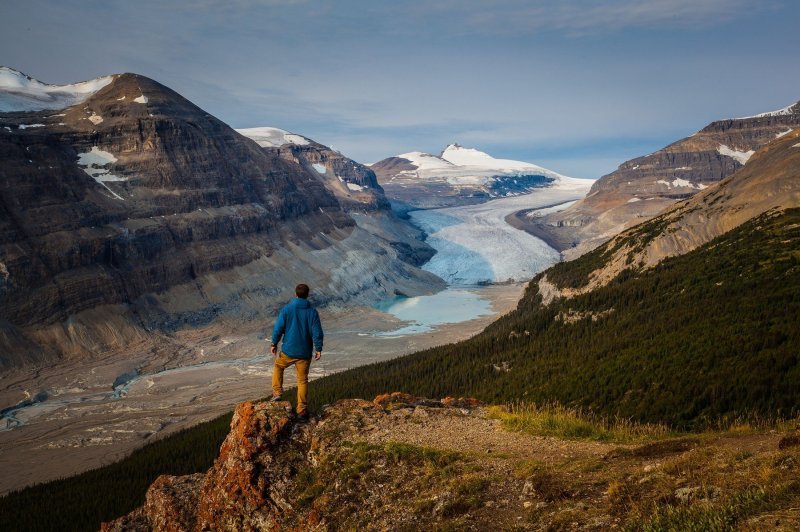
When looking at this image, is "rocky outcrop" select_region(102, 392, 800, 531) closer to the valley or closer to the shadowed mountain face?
the valley

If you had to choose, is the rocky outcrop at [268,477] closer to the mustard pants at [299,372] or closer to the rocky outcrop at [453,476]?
the rocky outcrop at [453,476]

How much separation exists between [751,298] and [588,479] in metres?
27.6

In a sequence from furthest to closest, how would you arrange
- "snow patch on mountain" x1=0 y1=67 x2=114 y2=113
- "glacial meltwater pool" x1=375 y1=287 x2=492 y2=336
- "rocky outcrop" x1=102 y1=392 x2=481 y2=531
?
"snow patch on mountain" x1=0 y1=67 x2=114 y2=113
"glacial meltwater pool" x1=375 y1=287 x2=492 y2=336
"rocky outcrop" x1=102 y1=392 x2=481 y2=531

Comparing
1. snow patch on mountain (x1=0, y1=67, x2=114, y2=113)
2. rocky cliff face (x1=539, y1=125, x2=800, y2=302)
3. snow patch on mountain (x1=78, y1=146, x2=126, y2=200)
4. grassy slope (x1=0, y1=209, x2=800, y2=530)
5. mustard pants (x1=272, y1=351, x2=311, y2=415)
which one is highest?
snow patch on mountain (x1=0, y1=67, x2=114, y2=113)

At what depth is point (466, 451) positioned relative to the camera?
12.4 m

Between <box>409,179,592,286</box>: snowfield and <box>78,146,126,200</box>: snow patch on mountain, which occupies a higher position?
<box>78,146,126,200</box>: snow patch on mountain

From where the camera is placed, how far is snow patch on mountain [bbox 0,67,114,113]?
111069mm

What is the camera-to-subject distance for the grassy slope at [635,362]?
23.8 metres

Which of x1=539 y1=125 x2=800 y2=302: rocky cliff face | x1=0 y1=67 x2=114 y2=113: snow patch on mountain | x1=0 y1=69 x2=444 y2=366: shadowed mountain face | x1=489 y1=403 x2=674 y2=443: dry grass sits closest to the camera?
x1=489 y1=403 x2=674 y2=443: dry grass

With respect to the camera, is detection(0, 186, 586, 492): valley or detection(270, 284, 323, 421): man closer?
detection(270, 284, 323, 421): man

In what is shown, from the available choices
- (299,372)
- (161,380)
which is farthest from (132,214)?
(299,372)

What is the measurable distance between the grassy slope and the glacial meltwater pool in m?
47.2

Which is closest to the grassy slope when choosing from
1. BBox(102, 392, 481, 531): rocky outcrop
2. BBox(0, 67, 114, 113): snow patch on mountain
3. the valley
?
the valley

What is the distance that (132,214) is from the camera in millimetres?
97938
